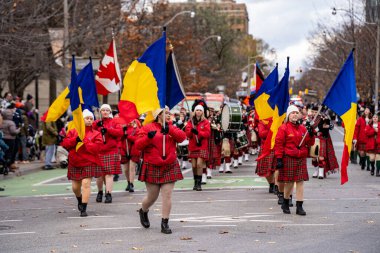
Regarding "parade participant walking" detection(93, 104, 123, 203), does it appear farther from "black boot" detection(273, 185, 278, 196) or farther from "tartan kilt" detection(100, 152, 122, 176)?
"black boot" detection(273, 185, 278, 196)

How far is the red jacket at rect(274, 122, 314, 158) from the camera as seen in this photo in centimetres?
1320

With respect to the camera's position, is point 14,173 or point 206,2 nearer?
point 14,173

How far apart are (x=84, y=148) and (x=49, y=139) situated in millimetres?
11764

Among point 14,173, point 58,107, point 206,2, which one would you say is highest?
point 206,2

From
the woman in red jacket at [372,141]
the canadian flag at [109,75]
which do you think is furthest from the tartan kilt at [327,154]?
the canadian flag at [109,75]

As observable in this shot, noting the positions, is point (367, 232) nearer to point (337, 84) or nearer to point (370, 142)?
point (337, 84)

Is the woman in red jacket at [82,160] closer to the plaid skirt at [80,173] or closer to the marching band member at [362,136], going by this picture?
the plaid skirt at [80,173]

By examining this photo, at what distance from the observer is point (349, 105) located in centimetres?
1315

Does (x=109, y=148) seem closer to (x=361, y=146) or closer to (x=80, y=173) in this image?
(x=80, y=173)

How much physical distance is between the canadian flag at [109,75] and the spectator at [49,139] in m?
6.95

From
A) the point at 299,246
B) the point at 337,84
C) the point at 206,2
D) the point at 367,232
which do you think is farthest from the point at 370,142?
the point at 206,2

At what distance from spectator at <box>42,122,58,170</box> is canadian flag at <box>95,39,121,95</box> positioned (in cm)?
695

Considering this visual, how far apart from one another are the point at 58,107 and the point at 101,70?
3260 mm

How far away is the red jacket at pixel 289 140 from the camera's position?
13.2 metres
